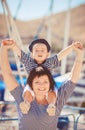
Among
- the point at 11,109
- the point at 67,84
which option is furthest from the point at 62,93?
the point at 11,109

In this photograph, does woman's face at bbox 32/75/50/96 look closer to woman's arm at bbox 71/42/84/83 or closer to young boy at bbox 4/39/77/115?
young boy at bbox 4/39/77/115

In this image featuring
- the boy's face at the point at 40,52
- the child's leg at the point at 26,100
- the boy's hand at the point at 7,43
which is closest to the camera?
the child's leg at the point at 26,100

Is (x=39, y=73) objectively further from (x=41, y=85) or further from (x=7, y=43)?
(x=7, y=43)

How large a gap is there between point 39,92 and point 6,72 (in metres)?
0.25

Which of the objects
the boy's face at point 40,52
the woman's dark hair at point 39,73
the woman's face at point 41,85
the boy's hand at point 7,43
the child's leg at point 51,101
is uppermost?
the boy's hand at point 7,43

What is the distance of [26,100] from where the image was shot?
6.69 feet

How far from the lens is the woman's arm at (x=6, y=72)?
210cm

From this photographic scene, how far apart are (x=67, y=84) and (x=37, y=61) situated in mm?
286

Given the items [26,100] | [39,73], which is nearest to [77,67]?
[39,73]

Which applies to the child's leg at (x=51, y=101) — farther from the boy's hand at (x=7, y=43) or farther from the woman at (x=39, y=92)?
the boy's hand at (x=7, y=43)

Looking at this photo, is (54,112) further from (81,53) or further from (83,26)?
(83,26)

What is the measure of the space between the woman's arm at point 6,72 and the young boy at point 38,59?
67 mm

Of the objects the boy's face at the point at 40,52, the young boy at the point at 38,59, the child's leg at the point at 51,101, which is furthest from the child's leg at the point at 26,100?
the boy's face at the point at 40,52

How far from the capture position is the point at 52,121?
6.75 ft
